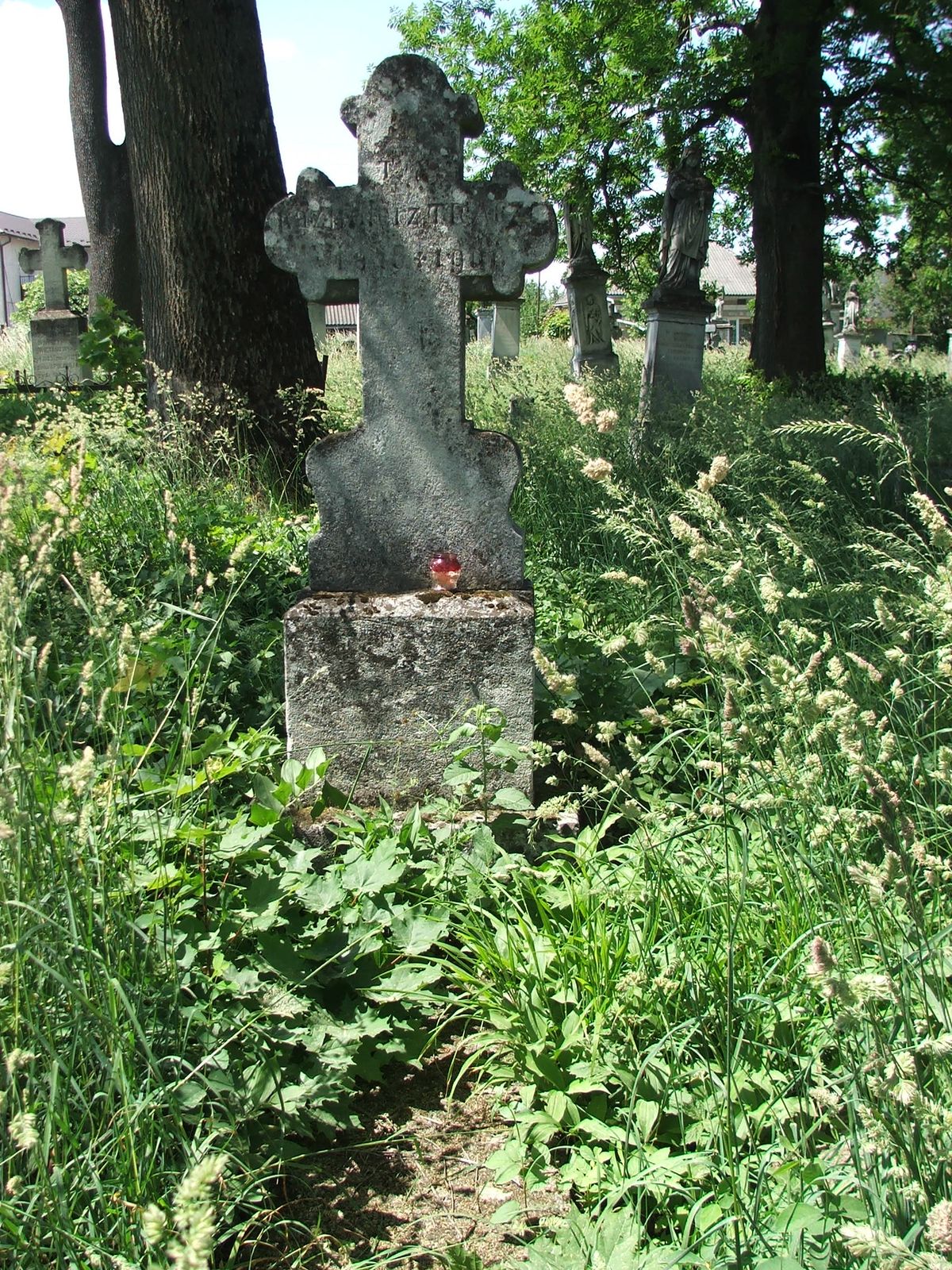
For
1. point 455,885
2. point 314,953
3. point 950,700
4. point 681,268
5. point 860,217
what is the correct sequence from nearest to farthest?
point 314,953, point 455,885, point 950,700, point 681,268, point 860,217

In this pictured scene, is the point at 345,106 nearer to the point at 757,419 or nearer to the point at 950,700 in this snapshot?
the point at 950,700

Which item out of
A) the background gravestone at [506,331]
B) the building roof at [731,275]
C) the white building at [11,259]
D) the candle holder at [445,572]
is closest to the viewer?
the candle holder at [445,572]

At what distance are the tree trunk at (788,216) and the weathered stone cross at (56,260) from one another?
380 inches

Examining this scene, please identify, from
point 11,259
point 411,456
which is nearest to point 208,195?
point 411,456

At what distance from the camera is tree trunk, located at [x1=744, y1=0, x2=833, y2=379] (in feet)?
41.3

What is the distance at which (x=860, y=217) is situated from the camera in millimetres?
14789

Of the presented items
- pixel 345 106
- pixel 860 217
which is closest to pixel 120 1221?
pixel 345 106

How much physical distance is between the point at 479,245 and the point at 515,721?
147 centimetres

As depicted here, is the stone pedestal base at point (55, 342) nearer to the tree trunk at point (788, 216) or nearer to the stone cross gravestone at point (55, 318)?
the stone cross gravestone at point (55, 318)

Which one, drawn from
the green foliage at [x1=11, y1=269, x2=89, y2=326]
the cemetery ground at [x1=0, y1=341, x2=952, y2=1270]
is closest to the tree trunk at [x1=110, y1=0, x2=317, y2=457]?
the cemetery ground at [x1=0, y1=341, x2=952, y2=1270]

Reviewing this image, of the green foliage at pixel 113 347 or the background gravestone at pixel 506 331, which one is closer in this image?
the green foliage at pixel 113 347

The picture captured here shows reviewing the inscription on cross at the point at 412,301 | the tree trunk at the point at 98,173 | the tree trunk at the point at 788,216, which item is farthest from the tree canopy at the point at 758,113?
the inscription on cross at the point at 412,301

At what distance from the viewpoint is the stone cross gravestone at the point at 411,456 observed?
10.6ft

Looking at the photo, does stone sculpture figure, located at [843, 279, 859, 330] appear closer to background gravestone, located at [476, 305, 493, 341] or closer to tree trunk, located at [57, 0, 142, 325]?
background gravestone, located at [476, 305, 493, 341]
